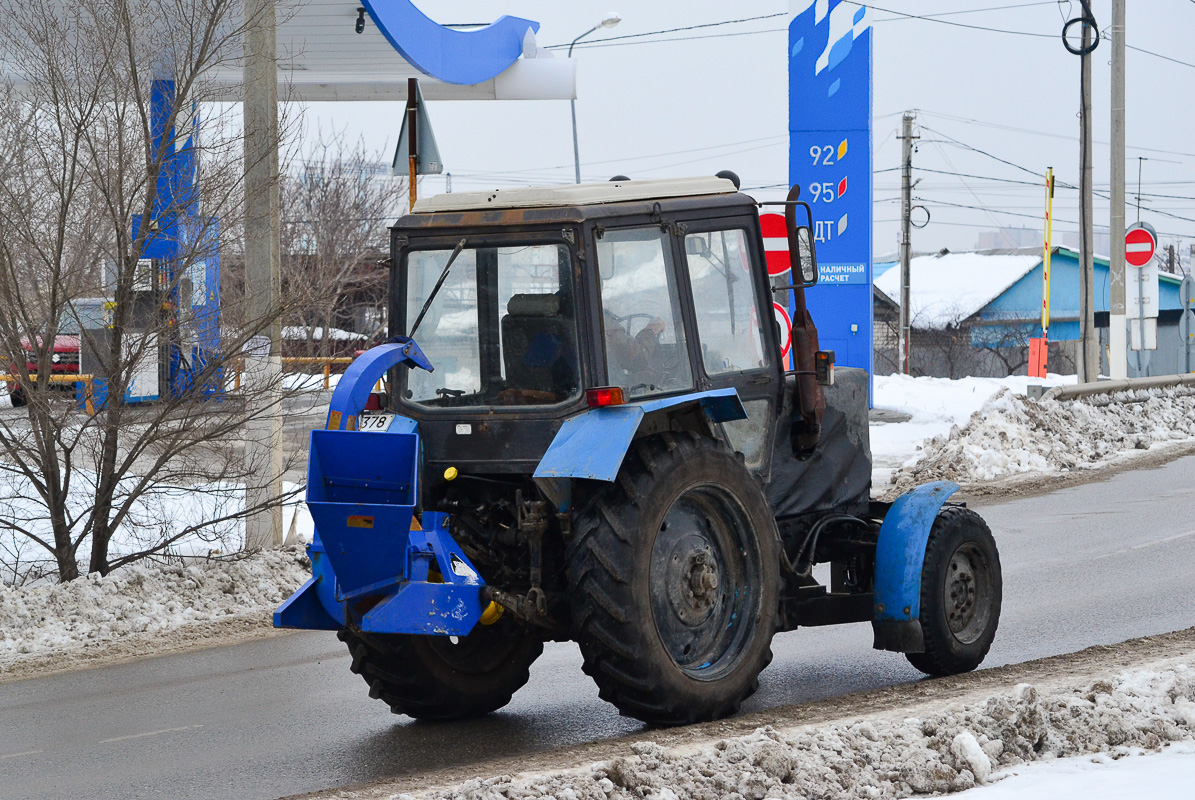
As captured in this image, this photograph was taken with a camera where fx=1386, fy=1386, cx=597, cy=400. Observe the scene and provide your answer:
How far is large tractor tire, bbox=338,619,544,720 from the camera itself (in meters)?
6.44

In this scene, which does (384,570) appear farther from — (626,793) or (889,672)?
(889,672)

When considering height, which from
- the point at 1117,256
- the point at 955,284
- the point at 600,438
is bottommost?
the point at 600,438

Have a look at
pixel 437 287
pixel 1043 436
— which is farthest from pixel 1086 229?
pixel 437 287

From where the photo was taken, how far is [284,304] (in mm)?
9945

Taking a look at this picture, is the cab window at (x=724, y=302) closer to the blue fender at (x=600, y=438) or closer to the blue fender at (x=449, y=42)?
the blue fender at (x=600, y=438)

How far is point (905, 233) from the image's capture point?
1622 inches

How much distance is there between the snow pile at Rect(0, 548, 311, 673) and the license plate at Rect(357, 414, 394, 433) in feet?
10.6

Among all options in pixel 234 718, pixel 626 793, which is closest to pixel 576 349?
pixel 626 793

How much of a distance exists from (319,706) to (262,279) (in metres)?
4.28

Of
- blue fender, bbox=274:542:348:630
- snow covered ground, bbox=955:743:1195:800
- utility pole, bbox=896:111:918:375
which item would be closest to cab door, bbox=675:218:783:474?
blue fender, bbox=274:542:348:630

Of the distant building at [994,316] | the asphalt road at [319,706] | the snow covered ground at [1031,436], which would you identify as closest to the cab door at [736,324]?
the asphalt road at [319,706]

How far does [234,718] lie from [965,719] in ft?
11.6

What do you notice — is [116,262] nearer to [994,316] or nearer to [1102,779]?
[1102,779]

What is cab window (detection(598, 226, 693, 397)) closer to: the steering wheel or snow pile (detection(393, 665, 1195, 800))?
the steering wheel
